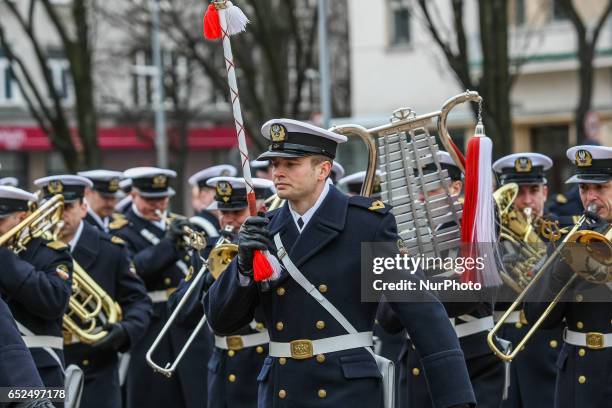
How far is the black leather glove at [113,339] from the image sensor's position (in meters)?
9.71

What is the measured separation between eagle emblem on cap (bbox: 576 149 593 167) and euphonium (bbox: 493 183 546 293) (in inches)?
31.3

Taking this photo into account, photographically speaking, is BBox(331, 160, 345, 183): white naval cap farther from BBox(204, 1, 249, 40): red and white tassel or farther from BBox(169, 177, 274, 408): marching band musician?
BBox(204, 1, 249, 40): red and white tassel

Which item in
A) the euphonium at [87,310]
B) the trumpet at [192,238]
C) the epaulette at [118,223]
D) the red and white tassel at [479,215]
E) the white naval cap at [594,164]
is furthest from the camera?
the epaulette at [118,223]

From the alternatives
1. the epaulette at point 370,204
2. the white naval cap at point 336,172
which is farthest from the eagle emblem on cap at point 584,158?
the white naval cap at point 336,172

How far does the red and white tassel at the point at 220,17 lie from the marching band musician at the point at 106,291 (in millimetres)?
3760

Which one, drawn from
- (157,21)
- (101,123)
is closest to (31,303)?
(157,21)

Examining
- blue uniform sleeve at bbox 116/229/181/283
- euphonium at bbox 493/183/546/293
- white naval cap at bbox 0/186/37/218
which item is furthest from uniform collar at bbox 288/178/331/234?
blue uniform sleeve at bbox 116/229/181/283

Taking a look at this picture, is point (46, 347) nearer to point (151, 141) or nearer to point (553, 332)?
point (553, 332)

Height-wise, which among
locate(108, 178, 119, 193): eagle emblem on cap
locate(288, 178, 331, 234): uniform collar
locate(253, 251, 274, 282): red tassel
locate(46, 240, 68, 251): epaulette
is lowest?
locate(46, 240, 68, 251): epaulette

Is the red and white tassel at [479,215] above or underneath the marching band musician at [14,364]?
above

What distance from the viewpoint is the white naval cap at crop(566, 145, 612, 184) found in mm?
7866

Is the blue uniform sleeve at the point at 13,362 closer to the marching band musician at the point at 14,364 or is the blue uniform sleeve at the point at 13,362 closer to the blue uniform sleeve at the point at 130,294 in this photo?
the marching band musician at the point at 14,364

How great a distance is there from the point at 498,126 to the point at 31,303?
863 centimetres

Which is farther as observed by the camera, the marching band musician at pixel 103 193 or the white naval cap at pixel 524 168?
the marching band musician at pixel 103 193
